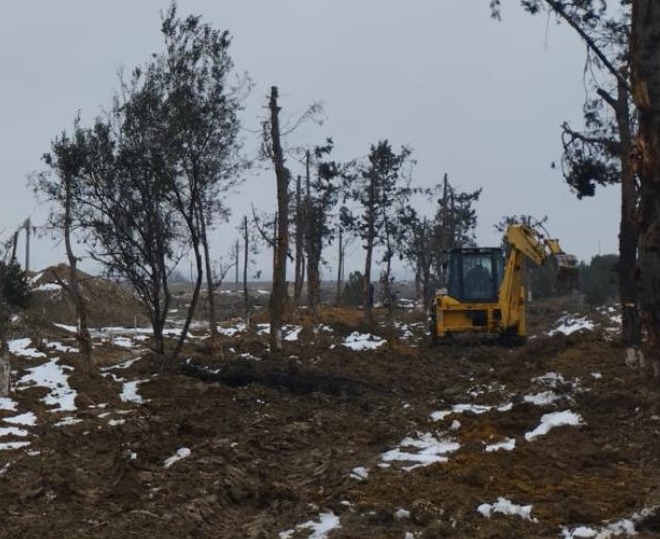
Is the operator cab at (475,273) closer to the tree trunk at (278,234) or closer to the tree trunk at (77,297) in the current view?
the tree trunk at (278,234)

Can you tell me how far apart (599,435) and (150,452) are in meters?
4.60

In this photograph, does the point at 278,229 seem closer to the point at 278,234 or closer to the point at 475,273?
the point at 278,234

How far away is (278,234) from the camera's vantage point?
21328mm

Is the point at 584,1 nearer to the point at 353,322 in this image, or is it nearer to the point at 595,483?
the point at 595,483

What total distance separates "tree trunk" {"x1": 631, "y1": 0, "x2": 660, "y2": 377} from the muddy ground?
4.62ft

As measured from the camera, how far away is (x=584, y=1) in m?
11.6

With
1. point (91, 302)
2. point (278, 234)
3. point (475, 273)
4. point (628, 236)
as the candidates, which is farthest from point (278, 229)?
point (91, 302)

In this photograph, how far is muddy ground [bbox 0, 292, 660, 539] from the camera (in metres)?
6.18

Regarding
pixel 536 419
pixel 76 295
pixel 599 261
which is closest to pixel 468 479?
pixel 536 419

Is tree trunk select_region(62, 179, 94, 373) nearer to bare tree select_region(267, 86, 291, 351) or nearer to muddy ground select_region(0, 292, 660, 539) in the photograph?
muddy ground select_region(0, 292, 660, 539)

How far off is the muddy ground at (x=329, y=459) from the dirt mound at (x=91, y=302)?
88.5 feet

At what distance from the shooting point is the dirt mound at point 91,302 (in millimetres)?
41416

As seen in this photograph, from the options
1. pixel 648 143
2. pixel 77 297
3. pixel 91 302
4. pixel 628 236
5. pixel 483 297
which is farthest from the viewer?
pixel 91 302

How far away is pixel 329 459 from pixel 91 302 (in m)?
38.7
